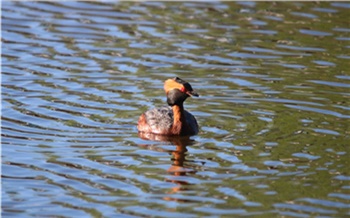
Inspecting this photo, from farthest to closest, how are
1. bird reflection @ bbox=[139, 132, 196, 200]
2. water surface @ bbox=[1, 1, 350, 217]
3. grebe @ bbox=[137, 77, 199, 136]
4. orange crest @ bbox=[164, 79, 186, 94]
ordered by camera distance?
orange crest @ bbox=[164, 79, 186, 94], grebe @ bbox=[137, 77, 199, 136], bird reflection @ bbox=[139, 132, 196, 200], water surface @ bbox=[1, 1, 350, 217]

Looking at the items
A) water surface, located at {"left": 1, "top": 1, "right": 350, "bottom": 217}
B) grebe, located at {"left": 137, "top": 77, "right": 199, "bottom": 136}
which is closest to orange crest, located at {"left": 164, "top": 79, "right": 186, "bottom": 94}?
grebe, located at {"left": 137, "top": 77, "right": 199, "bottom": 136}

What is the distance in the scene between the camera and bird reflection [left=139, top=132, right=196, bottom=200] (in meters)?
14.2

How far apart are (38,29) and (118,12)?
245 centimetres

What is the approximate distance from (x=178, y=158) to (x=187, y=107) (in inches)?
139

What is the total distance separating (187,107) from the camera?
19203 mm

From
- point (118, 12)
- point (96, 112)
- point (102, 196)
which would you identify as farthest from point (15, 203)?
point (118, 12)

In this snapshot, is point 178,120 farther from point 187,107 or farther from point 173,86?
point 187,107

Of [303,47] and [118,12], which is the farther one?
[118,12]

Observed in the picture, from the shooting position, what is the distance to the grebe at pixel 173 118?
17.3 m

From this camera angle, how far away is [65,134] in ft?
55.5

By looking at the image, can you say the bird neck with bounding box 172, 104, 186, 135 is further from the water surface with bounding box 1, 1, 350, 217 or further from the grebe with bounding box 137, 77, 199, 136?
the water surface with bounding box 1, 1, 350, 217

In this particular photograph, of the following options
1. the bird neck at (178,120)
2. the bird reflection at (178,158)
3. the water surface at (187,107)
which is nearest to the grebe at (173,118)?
the bird neck at (178,120)

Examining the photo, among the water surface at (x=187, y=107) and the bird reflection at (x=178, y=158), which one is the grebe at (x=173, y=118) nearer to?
the bird reflection at (x=178, y=158)

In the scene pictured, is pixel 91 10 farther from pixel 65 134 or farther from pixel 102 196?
pixel 102 196
